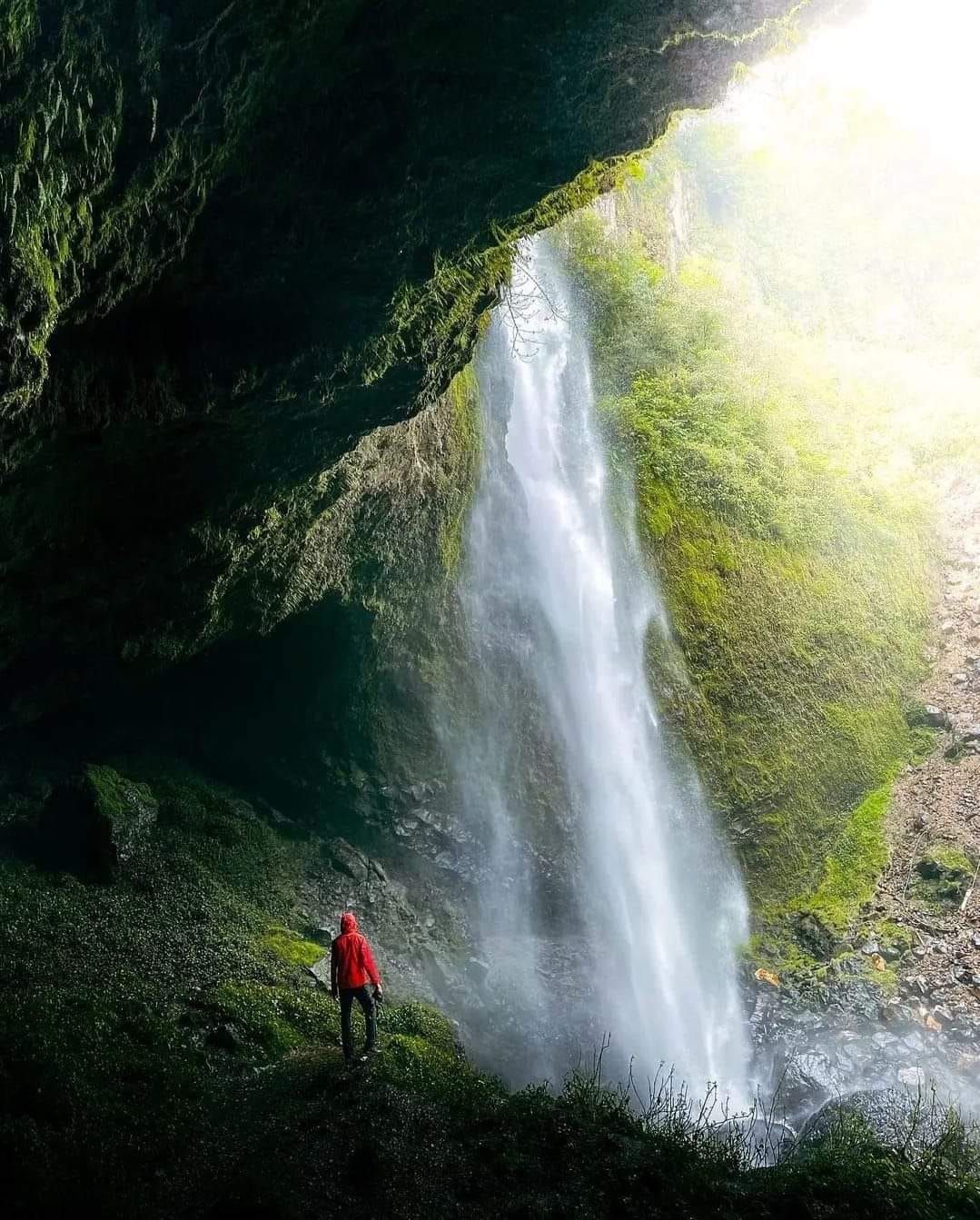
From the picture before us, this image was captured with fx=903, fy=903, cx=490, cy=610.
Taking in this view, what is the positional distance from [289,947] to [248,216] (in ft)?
27.7

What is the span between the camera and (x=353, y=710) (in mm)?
14414

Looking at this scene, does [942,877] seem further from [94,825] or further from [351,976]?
[94,825]

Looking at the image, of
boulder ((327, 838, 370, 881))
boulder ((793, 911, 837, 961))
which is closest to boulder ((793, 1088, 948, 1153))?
boulder ((793, 911, 837, 961))

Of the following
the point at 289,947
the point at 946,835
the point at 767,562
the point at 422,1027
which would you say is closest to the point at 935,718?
the point at 946,835

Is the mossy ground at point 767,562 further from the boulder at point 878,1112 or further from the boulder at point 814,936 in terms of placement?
the boulder at point 878,1112

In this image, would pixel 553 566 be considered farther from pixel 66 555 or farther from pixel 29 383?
pixel 29 383

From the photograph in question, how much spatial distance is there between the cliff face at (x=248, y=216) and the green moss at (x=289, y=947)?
4.47m

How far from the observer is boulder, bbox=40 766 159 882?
36.2 ft

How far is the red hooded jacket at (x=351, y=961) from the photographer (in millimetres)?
7320

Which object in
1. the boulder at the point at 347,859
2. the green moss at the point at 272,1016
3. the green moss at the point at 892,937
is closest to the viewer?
the green moss at the point at 272,1016

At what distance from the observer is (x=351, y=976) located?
24.0 ft

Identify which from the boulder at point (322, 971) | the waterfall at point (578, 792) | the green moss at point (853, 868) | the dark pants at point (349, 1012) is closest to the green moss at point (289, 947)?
the boulder at point (322, 971)

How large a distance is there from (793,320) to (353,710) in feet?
76.7

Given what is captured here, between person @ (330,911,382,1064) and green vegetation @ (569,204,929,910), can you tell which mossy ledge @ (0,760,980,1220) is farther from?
green vegetation @ (569,204,929,910)
